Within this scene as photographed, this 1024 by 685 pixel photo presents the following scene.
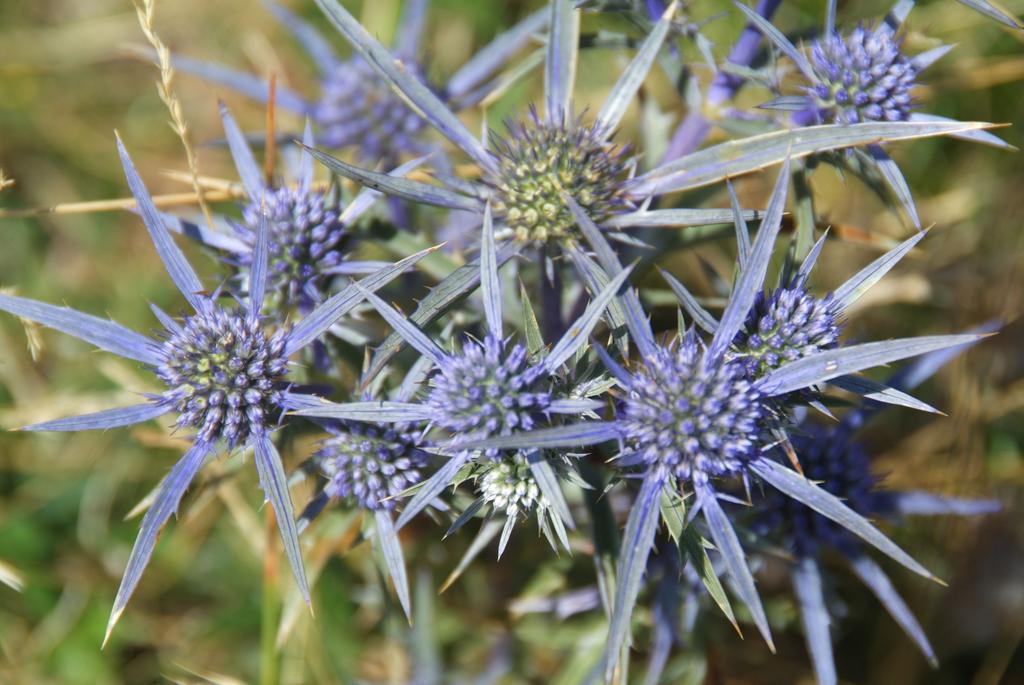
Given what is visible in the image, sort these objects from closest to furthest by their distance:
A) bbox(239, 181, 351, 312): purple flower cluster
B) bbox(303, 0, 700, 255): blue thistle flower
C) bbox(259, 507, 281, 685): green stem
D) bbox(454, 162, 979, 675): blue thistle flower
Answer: bbox(454, 162, 979, 675): blue thistle flower, bbox(303, 0, 700, 255): blue thistle flower, bbox(239, 181, 351, 312): purple flower cluster, bbox(259, 507, 281, 685): green stem

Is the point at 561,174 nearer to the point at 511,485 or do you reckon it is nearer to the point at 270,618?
the point at 511,485

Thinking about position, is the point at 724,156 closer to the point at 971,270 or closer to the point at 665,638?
the point at 665,638

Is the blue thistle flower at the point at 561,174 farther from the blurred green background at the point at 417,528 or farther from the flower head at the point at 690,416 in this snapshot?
the blurred green background at the point at 417,528

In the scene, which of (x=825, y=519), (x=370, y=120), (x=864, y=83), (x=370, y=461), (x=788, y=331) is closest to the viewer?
(x=788, y=331)

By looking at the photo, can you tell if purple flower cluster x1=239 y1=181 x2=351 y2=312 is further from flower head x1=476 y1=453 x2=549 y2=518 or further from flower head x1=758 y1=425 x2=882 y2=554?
flower head x1=758 y1=425 x2=882 y2=554

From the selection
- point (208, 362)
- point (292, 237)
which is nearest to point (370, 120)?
point (292, 237)

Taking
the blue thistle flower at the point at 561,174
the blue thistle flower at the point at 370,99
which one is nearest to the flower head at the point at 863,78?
the blue thistle flower at the point at 561,174

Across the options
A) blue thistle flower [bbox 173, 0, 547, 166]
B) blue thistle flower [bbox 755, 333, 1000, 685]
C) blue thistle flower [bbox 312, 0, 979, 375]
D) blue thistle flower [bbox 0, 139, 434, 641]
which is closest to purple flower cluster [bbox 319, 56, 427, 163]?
blue thistle flower [bbox 173, 0, 547, 166]
